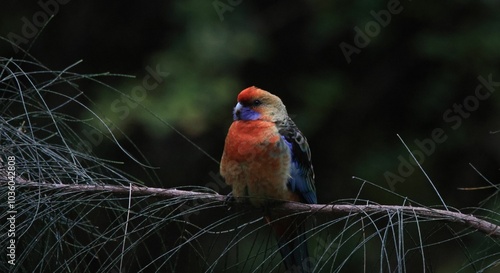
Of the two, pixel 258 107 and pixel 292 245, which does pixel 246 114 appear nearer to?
pixel 258 107

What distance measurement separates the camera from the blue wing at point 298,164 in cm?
232

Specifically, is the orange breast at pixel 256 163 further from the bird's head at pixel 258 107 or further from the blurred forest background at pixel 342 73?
the blurred forest background at pixel 342 73

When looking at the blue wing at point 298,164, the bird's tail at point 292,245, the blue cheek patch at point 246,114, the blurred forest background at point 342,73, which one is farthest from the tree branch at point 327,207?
the blurred forest background at point 342,73

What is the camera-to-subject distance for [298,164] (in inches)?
92.4

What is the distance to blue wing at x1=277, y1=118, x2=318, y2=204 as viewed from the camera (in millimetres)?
2316

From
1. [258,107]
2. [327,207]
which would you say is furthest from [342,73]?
[327,207]

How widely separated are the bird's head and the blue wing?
41 millimetres

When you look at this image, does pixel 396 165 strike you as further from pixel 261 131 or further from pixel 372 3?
pixel 261 131

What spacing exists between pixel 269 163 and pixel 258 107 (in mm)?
229

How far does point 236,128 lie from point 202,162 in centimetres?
193

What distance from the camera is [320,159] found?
14.0ft

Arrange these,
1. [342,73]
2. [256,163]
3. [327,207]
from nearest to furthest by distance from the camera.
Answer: [327,207]
[256,163]
[342,73]

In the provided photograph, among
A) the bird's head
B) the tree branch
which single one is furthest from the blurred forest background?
the tree branch

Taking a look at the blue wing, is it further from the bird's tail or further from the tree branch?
the tree branch
